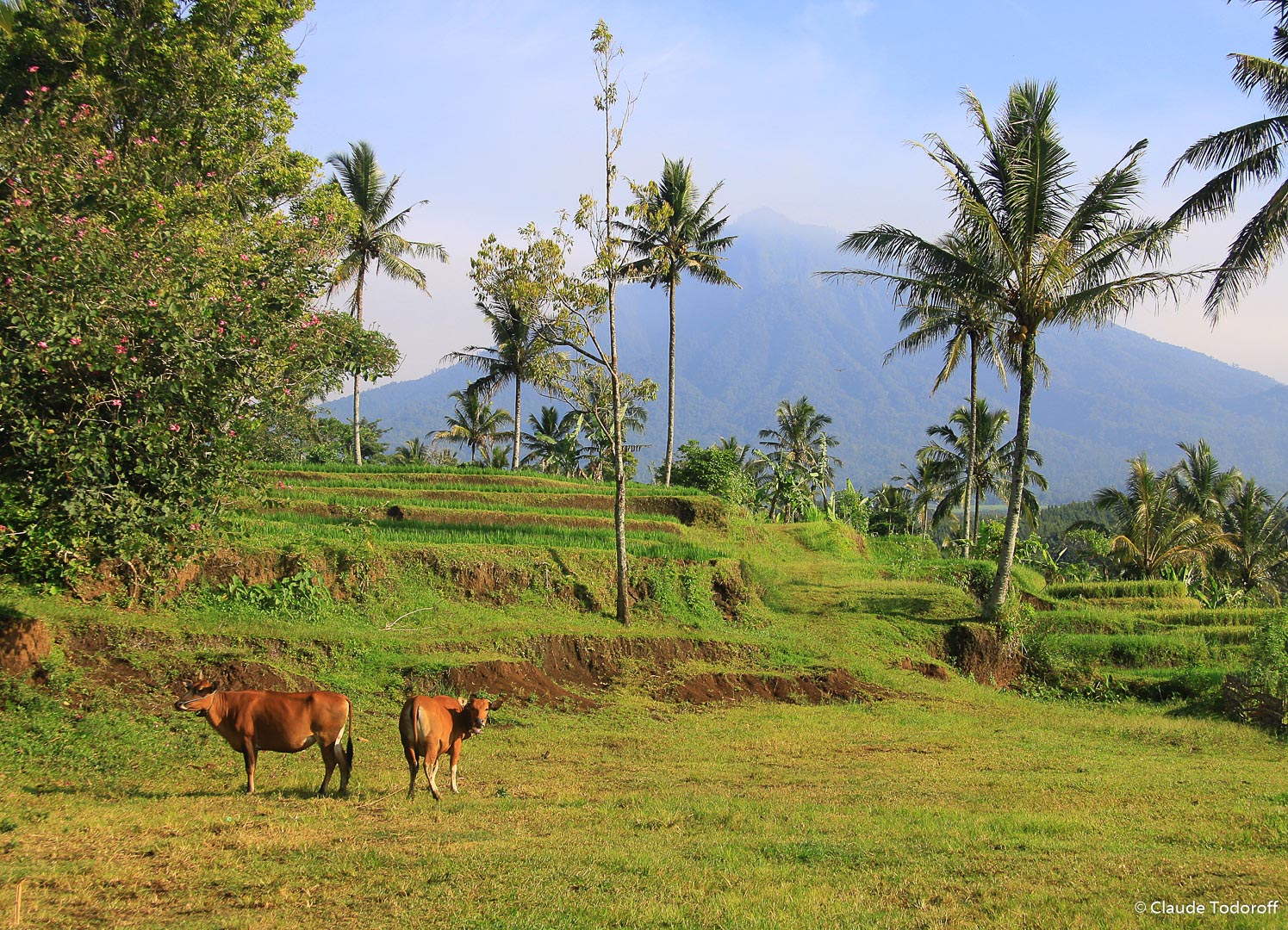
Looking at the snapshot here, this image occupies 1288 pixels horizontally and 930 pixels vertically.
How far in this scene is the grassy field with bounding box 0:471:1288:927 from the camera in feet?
20.3

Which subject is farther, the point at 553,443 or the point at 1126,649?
the point at 553,443

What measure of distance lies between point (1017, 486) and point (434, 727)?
16.0 m

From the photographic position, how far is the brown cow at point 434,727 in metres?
8.72

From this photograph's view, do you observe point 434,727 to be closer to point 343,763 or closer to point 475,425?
point 343,763

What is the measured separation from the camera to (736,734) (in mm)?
13992

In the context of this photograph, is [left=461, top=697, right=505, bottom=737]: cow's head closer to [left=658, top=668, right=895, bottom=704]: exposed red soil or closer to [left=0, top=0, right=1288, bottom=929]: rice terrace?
[left=0, top=0, right=1288, bottom=929]: rice terrace

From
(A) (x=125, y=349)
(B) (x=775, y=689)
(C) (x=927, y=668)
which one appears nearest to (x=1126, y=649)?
(C) (x=927, y=668)

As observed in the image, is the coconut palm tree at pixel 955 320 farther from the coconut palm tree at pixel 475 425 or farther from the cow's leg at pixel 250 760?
the coconut palm tree at pixel 475 425

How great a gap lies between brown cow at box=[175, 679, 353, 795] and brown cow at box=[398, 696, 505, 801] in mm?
646

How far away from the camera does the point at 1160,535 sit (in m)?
37.5

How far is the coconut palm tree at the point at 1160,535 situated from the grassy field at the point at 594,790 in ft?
61.1

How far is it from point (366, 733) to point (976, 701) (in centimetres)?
1256

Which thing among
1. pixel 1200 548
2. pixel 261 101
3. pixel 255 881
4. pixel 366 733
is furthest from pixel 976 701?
pixel 1200 548

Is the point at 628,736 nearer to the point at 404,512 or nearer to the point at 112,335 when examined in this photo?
the point at 112,335
